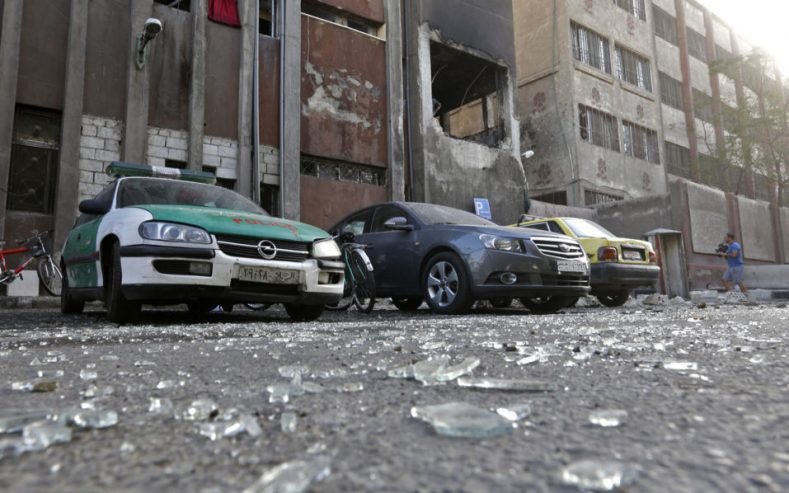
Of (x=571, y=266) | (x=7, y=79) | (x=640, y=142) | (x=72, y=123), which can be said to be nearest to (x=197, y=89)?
(x=72, y=123)

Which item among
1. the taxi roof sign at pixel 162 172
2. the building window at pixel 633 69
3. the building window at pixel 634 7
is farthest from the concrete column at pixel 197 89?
the building window at pixel 634 7

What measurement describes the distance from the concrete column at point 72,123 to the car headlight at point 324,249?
723 cm

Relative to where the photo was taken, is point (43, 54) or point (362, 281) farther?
point (43, 54)

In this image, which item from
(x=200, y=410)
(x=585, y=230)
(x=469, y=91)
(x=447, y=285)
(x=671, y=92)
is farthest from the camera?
(x=671, y=92)

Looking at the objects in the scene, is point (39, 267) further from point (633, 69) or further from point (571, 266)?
point (633, 69)

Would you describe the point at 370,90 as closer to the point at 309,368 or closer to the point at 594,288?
the point at 594,288

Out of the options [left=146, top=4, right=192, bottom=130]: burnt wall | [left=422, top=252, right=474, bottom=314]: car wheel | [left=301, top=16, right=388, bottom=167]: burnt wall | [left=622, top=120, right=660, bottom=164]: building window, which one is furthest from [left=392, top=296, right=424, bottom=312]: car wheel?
[left=622, top=120, right=660, bottom=164]: building window

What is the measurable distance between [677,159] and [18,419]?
98.3 ft

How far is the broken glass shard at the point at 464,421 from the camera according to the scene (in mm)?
1096

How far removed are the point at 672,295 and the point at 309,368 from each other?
11121 millimetres

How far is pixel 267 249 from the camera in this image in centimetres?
443

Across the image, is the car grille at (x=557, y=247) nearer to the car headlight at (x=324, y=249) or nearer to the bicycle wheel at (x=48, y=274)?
the car headlight at (x=324, y=249)

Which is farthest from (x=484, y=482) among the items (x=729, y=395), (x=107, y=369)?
(x=107, y=369)

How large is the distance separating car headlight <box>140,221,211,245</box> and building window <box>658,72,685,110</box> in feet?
89.4
